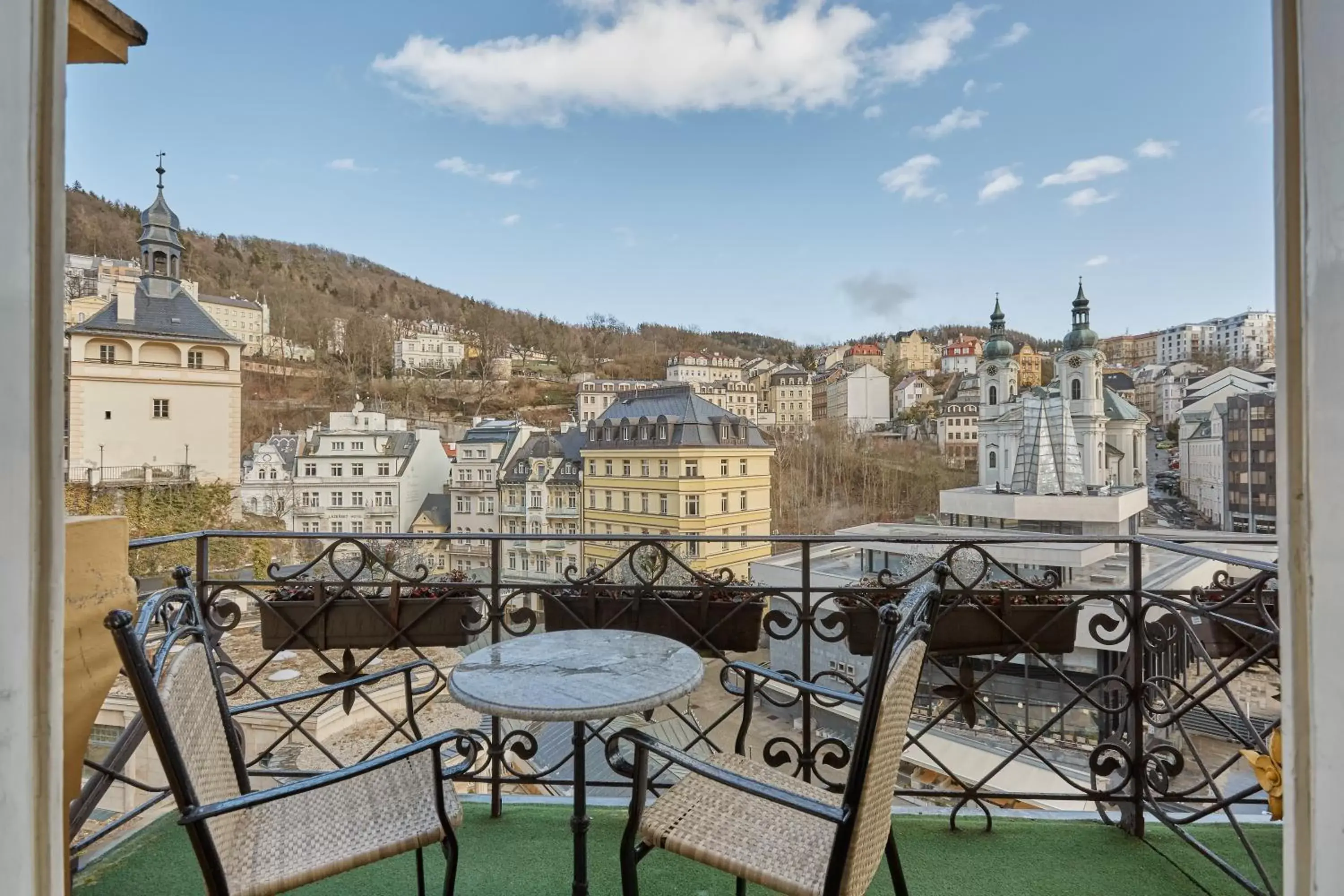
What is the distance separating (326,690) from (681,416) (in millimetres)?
13927

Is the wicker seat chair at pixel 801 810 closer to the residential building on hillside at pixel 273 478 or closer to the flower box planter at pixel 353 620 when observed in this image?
the flower box planter at pixel 353 620

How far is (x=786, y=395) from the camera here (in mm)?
19094

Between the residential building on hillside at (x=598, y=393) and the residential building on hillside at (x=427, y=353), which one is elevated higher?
the residential building on hillside at (x=427, y=353)

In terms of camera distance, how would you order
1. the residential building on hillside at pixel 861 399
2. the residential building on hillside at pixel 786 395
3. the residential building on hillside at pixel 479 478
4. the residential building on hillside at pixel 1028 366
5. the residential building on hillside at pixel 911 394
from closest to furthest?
the residential building on hillside at pixel 1028 366 → the residential building on hillside at pixel 911 394 → the residential building on hillside at pixel 479 478 → the residential building on hillside at pixel 861 399 → the residential building on hillside at pixel 786 395

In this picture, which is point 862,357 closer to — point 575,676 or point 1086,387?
point 1086,387

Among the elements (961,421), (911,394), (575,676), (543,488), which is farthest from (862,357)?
(575,676)

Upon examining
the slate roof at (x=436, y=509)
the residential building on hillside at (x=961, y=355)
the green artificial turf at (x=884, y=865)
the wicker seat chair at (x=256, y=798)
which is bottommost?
the slate roof at (x=436, y=509)

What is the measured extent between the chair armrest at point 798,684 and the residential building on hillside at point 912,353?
55.0 ft

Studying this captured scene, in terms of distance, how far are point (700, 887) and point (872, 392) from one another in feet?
55.2

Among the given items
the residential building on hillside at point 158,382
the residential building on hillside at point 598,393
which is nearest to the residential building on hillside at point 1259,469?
the residential building on hillside at point 158,382

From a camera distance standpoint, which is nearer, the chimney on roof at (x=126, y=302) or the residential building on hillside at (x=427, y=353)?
the chimney on roof at (x=126, y=302)

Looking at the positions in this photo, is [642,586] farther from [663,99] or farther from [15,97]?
[663,99]

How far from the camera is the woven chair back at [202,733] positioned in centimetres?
99

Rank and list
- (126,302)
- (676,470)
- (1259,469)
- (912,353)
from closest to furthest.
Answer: (1259,469) → (126,302) → (676,470) → (912,353)
